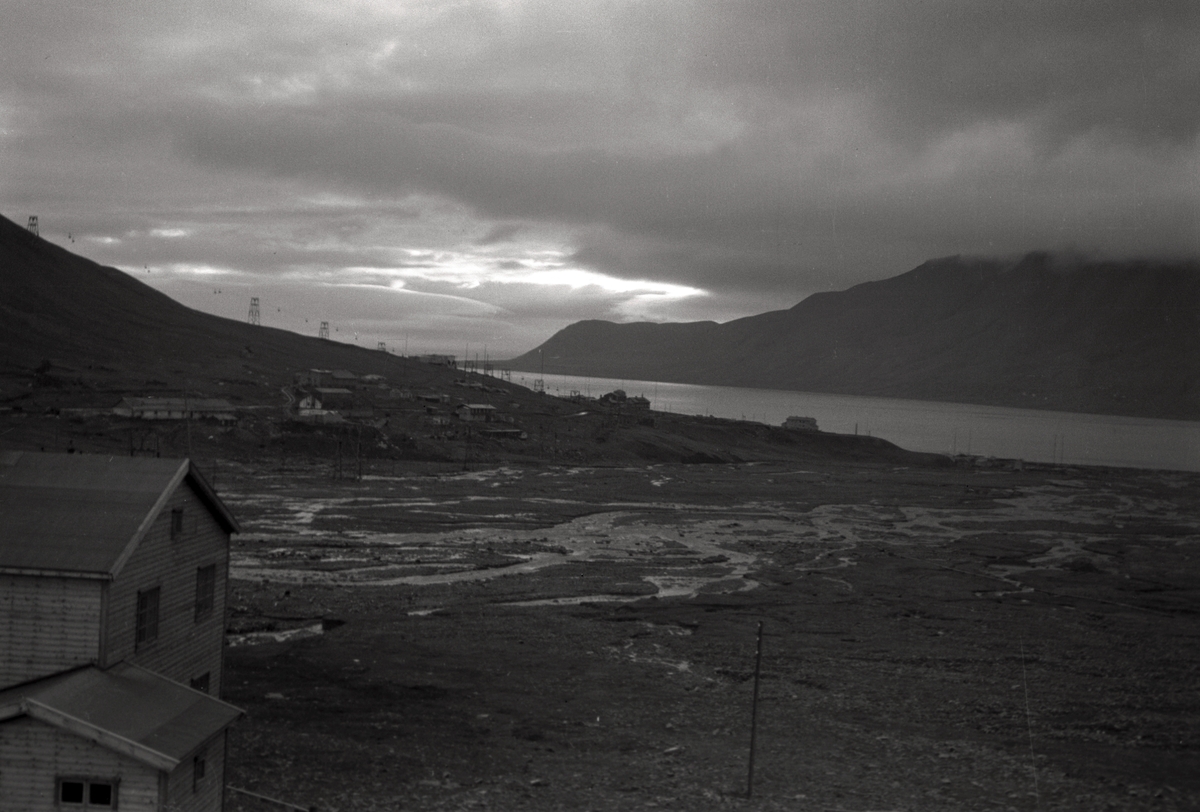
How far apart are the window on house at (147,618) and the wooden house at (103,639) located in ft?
0.13

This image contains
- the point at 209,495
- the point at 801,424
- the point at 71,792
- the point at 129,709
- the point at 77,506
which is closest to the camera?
the point at 71,792

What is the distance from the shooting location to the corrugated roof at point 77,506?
19.4 metres

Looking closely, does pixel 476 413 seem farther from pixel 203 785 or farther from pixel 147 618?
pixel 203 785

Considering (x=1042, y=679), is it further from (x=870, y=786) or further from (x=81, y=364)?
(x=81, y=364)

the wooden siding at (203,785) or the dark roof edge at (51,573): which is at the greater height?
the dark roof edge at (51,573)

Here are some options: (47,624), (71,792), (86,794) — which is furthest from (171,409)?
(86,794)

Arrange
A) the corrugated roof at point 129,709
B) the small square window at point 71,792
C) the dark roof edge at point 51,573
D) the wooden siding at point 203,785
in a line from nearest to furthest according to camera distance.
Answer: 1. the corrugated roof at point 129,709
2. the small square window at point 71,792
3. the wooden siding at point 203,785
4. the dark roof edge at point 51,573

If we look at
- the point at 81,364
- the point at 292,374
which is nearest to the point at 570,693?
the point at 81,364

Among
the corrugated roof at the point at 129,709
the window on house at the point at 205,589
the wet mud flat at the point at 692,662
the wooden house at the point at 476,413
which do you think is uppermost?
the wooden house at the point at 476,413

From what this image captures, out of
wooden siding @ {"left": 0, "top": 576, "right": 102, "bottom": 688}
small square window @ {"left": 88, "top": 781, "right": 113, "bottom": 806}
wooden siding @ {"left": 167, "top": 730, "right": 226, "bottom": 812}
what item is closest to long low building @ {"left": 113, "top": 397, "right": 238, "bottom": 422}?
wooden siding @ {"left": 0, "top": 576, "right": 102, "bottom": 688}

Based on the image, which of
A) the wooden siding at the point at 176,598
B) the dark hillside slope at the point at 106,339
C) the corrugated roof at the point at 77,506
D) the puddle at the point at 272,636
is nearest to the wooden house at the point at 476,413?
the dark hillside slope at the point at 106,339

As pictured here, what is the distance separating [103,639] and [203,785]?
3323 millimetres

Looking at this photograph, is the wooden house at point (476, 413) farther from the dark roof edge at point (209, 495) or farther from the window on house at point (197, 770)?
the window on house at point (197, 770)

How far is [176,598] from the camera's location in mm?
22562
